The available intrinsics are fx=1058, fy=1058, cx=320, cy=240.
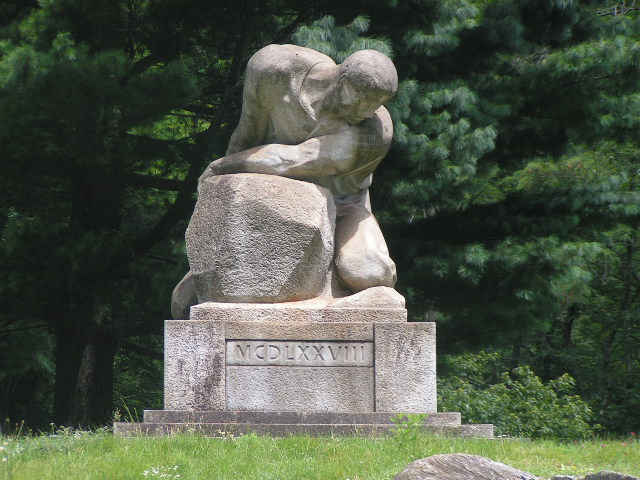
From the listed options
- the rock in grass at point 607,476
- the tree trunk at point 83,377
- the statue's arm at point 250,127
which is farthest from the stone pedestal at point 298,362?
the tree trunk at point 83,377

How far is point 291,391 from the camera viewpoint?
6000 millimetres

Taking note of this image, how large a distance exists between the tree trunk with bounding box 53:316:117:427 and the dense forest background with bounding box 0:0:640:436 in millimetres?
19

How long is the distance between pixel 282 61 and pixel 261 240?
44.5 inches

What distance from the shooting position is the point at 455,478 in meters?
3.98

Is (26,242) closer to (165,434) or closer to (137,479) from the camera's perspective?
(165,434)

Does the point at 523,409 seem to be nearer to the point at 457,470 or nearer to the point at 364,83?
the point at 364,83

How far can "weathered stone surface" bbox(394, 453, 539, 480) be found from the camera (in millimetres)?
3992

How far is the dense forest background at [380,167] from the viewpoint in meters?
9.70

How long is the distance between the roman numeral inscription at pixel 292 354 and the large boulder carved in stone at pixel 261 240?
0.29m

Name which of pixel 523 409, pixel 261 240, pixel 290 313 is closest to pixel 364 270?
pixel 290 313

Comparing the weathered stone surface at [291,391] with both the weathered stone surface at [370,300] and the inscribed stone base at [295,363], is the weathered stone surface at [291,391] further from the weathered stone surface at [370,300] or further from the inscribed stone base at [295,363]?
the weathered stone surface at [370,300]

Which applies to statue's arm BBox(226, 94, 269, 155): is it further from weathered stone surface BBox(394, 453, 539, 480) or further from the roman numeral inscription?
weathered stone surface BBox(394, 453, 539, 480)

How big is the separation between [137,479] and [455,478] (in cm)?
142

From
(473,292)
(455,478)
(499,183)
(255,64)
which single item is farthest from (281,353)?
A: (499,183)
